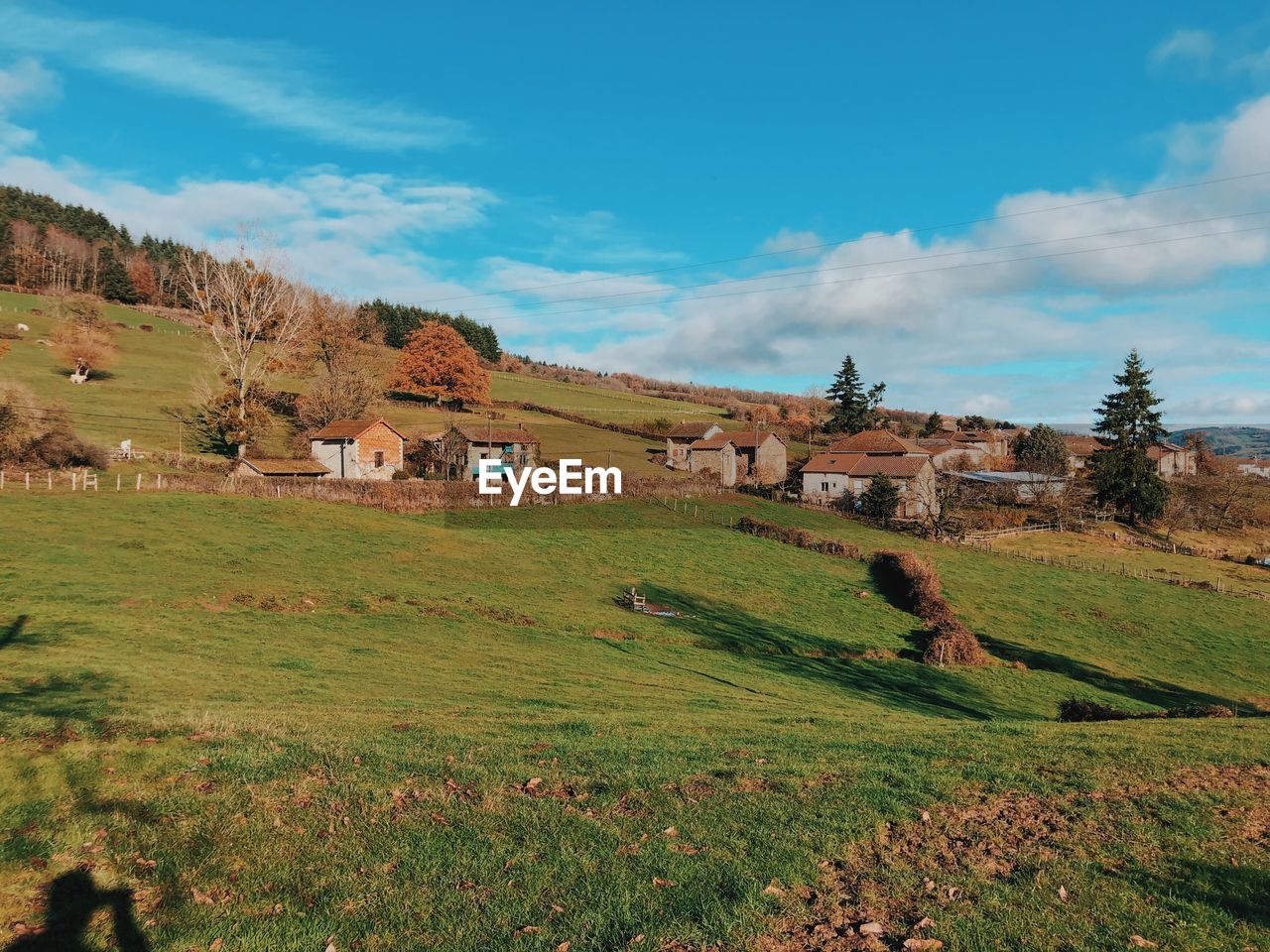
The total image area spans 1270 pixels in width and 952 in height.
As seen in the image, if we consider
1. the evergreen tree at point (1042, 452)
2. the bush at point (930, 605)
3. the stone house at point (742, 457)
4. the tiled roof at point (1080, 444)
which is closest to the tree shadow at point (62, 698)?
the bush at point (930, 605)

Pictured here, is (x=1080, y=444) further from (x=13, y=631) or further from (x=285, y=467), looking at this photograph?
(x=13, y=631)

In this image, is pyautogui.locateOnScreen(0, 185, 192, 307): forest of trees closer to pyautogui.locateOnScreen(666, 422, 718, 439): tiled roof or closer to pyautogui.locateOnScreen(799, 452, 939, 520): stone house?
pyautogui.locateOnScreen(666, 422, 718, 439): tiled roof

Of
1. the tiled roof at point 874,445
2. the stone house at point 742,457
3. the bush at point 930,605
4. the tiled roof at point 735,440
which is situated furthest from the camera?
the tiled roof at point 735,440

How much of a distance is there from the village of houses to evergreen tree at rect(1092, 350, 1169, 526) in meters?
3.69

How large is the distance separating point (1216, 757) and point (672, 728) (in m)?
10.9

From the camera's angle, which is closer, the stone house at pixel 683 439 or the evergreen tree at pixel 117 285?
the stone house at pixel 683 439

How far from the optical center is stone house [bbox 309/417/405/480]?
2854 inches

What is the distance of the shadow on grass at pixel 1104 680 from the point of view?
96.1 ft

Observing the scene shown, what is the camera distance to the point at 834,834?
30.7ft

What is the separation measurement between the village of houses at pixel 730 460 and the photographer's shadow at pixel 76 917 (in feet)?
180

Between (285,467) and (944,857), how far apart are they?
66.4m

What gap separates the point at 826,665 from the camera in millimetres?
30266

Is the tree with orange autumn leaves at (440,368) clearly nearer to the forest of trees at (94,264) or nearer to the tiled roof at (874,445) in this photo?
the forest of trees at (94,264)

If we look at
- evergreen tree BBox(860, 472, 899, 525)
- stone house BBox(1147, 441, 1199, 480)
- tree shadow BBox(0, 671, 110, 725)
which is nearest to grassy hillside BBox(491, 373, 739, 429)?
evergreen tree BBox(860, 472, 899, 525)
